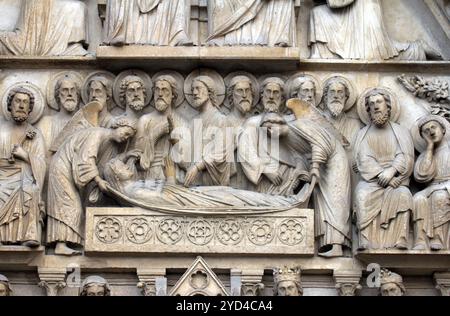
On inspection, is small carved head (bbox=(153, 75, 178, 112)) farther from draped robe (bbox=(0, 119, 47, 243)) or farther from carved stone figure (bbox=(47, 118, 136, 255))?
draped robe (bbox=(0, 119, 47, 243))

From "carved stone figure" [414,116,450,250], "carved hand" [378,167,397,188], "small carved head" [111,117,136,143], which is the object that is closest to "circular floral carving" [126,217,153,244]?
"small carved head" [111,117,136,143]

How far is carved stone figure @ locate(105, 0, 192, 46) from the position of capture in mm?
24484

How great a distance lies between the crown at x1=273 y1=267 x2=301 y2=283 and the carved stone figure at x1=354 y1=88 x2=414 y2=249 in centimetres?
68

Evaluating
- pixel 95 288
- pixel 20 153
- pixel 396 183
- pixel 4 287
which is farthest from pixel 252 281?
pixel 20 153

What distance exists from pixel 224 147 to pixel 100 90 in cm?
127

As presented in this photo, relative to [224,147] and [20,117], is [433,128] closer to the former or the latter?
[224,147]

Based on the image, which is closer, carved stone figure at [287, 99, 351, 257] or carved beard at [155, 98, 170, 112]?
carved stone figure at [287, 99, 351, 257]

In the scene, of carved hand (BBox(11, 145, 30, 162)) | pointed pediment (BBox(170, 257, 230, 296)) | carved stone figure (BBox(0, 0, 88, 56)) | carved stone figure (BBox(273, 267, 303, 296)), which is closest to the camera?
pointed pediment (BBox(170, 257, 230, 296))

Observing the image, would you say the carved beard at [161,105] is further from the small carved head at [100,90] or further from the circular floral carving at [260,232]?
the circular floral carving at [260,232]

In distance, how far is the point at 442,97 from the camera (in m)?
24.5

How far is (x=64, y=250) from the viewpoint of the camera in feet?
78.5
